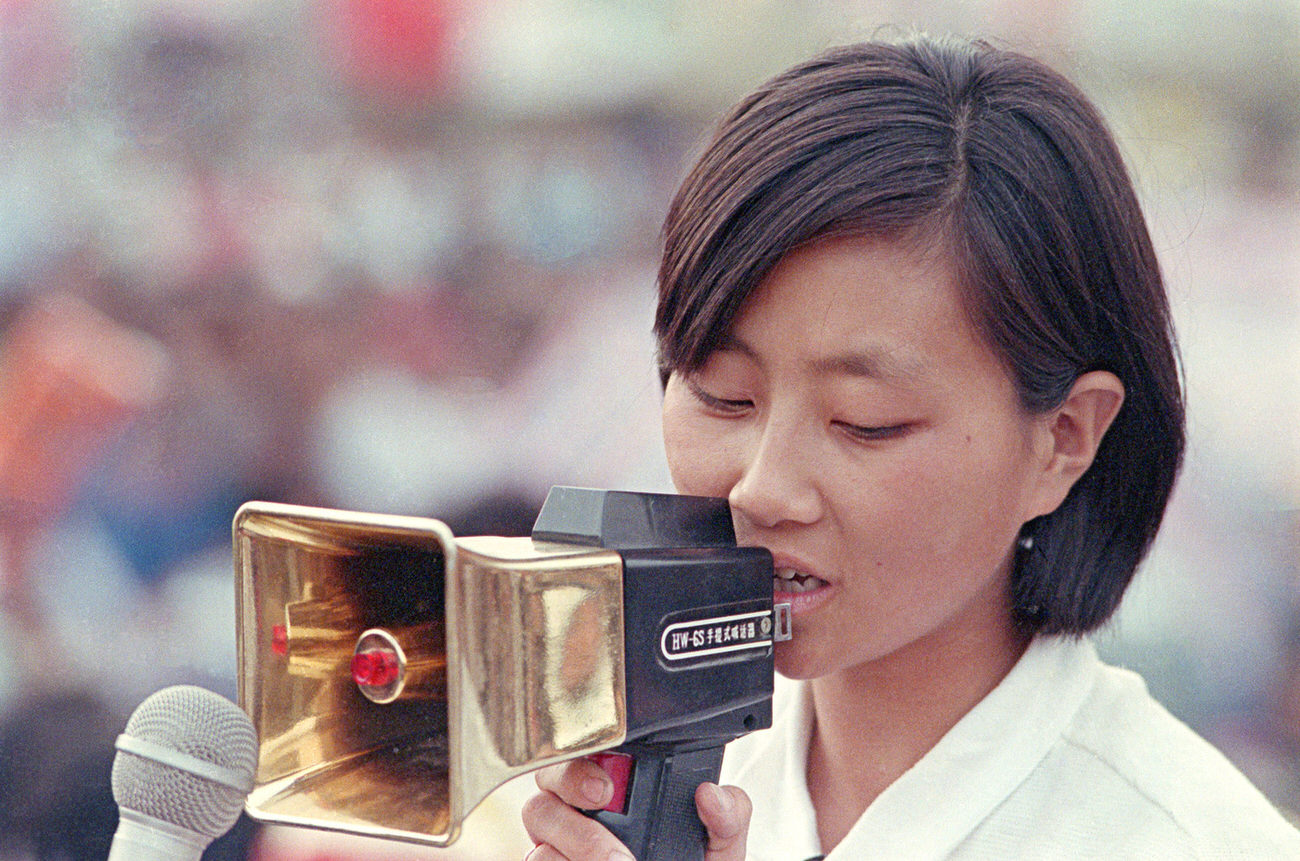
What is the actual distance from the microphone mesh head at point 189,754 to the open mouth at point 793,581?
47 cm

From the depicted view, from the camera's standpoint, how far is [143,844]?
76 centimetres

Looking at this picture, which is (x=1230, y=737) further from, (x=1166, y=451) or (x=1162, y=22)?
(x=1166, y=451)

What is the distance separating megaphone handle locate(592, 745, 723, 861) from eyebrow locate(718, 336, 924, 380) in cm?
33

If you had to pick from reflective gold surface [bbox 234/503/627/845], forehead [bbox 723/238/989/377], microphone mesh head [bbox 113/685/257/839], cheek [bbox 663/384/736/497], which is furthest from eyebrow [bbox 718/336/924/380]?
microphone mesh head [bbox 113/685/257/839]

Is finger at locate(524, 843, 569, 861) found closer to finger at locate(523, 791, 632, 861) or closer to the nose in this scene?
finger at locate(523, 791, 632, 861)

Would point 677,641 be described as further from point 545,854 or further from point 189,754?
point 189,754

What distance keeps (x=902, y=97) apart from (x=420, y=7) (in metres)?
1.53

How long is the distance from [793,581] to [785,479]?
0.11m

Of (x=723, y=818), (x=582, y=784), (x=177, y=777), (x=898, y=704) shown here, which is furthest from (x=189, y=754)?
(x=898, y=704)

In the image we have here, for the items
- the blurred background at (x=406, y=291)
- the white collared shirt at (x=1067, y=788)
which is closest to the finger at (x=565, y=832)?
the white collared shirt at (x=1067, y=788)

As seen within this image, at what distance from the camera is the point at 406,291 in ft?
7.80

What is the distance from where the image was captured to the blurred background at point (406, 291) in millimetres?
2133

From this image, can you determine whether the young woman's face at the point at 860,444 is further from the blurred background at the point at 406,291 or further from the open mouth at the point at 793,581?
the blurred background at the point at 406,291

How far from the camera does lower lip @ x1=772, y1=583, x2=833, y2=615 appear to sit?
109 cm
